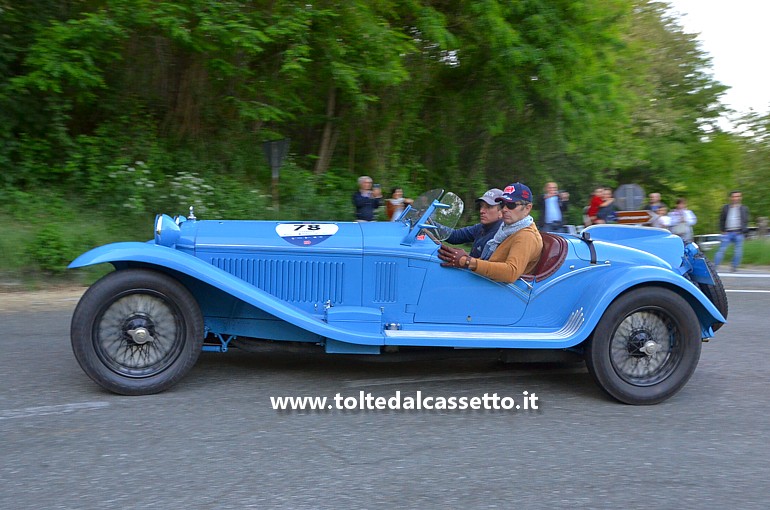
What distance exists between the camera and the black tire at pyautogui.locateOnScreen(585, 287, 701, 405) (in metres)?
4.89

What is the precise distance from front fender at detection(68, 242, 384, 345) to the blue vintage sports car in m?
0.01

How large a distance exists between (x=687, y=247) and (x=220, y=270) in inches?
132

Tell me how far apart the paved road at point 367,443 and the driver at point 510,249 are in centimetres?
83

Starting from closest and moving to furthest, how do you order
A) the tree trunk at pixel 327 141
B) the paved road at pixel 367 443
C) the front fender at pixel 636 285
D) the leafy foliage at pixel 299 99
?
1. the paved road at pixel 367 443
2. the front fender at pixel 636 285
3. the leafy foliage at pixel 299 99
4. the tree trunk at pixel 327 141

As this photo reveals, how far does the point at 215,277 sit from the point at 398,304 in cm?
119

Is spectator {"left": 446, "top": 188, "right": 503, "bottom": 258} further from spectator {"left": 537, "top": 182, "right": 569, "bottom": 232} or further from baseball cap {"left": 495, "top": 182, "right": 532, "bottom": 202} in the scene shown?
spectator {"left": 537, "top": 182, "right": 569, "bottom": 232}

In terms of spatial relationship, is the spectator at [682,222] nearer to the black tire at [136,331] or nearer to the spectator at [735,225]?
the spectator at [735,225]

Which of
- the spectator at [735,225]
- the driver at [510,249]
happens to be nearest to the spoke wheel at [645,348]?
the driver at [510,249]

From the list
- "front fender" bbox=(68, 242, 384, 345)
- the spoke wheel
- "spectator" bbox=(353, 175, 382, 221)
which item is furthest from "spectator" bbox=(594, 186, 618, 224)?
"front fender" bbox=(68, 242, 384, 345)

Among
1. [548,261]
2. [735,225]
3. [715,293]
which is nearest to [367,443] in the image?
[548,261]

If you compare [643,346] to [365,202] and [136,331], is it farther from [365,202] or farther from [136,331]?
[365,202]

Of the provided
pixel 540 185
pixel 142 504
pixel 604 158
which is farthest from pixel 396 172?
pixel 142 504

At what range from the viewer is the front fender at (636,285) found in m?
4.88

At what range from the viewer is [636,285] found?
195 inches
